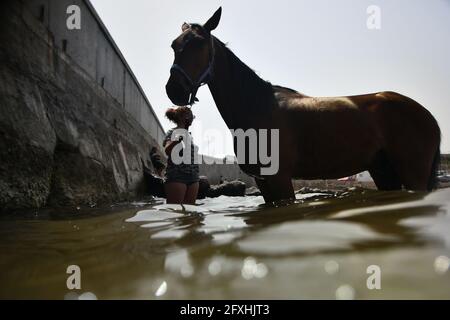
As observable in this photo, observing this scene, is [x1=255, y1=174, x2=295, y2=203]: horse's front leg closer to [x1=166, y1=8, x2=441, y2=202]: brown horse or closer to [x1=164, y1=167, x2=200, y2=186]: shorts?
[x1=166, y1=8, x2=441, y2=202]: brown horse

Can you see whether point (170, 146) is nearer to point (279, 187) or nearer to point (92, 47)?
point (279, 187)

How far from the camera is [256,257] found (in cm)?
98

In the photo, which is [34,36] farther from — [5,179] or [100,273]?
[100,273]

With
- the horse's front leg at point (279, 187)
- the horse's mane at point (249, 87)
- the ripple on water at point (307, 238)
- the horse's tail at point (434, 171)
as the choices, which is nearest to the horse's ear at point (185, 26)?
the horse's mane at point (249, 87)

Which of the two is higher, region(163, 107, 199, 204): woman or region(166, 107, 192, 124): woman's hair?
region(166, 107, 192, 124): woman's hair

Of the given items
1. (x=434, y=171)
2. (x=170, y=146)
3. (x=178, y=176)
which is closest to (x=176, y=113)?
(x=170, y=146)

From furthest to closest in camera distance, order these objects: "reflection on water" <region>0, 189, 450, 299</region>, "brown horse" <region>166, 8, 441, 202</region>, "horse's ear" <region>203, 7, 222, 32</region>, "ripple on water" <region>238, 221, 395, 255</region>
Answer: "horse's ear" <region>203, 7, 222, 32</region>, "brown horse" <region>166, 8, 441, 202</region>, "ripple on water" <region>238, 221, 395, 255</region>, "reflection on water" <region>0, 189, 450, 299</region>

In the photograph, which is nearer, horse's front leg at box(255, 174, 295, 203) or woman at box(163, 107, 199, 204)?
horse's front leg at box(255, 174, 295, 203)

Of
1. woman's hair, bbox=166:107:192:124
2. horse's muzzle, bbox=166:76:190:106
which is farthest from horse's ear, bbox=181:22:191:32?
woman's hair, bbox=166:107:192:124

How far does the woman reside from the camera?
3.58 meters

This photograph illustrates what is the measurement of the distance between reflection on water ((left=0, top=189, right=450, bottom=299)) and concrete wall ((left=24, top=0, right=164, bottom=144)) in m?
3.33

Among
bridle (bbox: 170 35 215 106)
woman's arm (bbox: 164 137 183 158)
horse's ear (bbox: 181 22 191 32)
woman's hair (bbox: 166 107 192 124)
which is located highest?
horse's ear (bbox: 181 22 191 32)

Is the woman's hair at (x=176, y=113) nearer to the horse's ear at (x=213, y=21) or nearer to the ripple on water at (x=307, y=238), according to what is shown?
the horse's ear at (x=213, y=21)

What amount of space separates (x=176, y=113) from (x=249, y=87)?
949 millimetres
